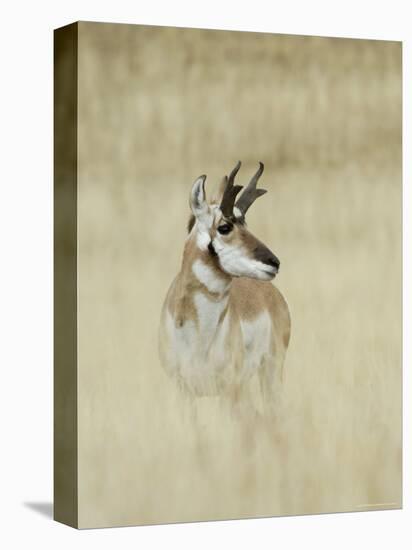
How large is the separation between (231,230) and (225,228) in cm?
4

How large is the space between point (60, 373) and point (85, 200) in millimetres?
1167

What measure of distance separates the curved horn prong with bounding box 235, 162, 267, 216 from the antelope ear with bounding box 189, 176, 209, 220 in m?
0.24

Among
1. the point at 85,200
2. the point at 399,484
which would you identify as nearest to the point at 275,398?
the point at 399,484

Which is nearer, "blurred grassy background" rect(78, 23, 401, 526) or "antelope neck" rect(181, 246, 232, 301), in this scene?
"blurred grassy background" rect(78, 23, 401, 526)

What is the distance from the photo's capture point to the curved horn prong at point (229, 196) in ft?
37.4

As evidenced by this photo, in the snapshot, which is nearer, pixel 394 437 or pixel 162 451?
pixel 162 451

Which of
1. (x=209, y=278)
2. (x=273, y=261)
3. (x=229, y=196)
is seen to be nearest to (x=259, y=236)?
(x=273, y=261)

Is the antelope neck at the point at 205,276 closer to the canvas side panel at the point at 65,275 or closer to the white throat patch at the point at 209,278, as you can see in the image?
the white throat patch at the point at 209,278

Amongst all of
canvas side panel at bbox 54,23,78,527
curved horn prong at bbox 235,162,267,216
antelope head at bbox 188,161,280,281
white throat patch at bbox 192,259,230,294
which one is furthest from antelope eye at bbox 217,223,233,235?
canvas side panel at bbox 54,23,78,527

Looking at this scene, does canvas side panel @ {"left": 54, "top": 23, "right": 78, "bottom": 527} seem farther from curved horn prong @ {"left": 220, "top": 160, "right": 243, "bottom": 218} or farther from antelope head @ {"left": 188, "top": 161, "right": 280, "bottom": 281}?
curved horn prong @ {"left": 220, "top": 160, "right": 243, "bottom": 218}

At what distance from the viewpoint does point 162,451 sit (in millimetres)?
11211

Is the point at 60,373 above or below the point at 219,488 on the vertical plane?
above

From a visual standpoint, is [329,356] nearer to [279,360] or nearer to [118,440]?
[279,360]

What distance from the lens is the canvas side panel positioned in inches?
434
